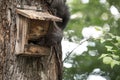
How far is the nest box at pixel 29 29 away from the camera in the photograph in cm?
219

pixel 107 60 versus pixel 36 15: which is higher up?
pixel 36 15

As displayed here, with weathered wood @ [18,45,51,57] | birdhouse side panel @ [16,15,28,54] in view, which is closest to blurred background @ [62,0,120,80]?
weathered wood @ [18,45,51,57]

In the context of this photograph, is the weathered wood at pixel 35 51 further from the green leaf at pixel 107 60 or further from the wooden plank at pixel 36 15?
the green leaf at pixel 107 60

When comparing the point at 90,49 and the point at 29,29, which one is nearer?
the point at 29,29

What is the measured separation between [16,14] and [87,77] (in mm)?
1413

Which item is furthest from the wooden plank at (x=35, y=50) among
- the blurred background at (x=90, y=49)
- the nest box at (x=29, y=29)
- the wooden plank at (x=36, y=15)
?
the blurred background at (x=90, y=49)

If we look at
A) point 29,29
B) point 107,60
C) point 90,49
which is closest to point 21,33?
point 29,29

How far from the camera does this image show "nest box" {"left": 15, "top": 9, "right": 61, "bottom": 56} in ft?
7.18

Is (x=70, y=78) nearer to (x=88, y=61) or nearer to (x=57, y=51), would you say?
(x=88, y=61)

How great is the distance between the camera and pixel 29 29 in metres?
2.22

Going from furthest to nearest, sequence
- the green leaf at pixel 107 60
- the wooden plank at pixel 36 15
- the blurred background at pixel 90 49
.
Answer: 1. the blurred background at pixel 90 49
2. the green leaf at pixel 107 60
3. the wooden plank at pixel 36 15

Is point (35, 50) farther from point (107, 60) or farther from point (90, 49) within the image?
point (90, 49)

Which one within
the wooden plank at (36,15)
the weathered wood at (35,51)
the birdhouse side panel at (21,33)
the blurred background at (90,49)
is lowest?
the blurred background at (90,49)

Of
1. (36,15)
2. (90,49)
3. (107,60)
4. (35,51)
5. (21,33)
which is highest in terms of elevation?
(36,15)
